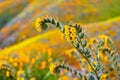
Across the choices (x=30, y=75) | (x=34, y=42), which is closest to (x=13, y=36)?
(x=34, y=42)

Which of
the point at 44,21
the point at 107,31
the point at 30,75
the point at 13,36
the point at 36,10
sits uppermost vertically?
the point at 36,10

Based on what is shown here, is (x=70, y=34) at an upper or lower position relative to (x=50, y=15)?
lower

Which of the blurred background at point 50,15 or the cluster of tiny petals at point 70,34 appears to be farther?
the blurred background at point 50,15

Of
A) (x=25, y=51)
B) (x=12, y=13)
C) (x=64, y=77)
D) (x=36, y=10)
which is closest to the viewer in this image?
(x=64, y=77)

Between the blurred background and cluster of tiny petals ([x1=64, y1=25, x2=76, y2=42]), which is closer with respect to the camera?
cluster of tiny petals ([x1=64, y1=25, x2=76, y2=42])

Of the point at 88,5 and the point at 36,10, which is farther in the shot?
the point at 36,10

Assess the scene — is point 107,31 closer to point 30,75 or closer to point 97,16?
point 30,75

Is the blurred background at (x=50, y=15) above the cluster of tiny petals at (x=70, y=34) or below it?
above

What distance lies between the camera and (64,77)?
14172 mm

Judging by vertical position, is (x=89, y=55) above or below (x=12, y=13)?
below

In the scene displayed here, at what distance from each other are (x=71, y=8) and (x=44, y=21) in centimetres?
3521

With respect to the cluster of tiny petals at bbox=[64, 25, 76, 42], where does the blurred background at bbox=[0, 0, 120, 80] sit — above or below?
above

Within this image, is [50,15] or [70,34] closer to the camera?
[70,34]

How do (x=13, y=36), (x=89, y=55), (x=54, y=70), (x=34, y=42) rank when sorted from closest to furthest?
(x=89, y=55) → (x=54, y=70) → (x=34, y=42) → (x=13, y=36)
